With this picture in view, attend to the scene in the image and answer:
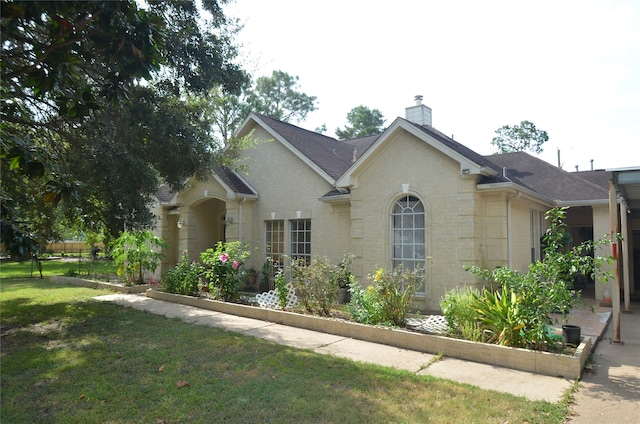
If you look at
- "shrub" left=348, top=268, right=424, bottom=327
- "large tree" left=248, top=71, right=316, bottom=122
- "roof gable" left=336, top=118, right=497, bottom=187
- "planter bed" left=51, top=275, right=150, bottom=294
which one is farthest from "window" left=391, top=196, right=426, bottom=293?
"large tree" left=248, top=71, right=316, bottom=122

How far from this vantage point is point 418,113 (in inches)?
650

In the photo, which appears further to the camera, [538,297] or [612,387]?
[538,297]

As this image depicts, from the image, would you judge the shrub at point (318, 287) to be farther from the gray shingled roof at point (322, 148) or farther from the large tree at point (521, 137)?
the large tree at point (521, 137)

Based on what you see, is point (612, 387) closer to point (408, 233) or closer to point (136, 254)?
point (408, 233)

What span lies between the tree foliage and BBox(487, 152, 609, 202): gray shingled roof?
33274 mm

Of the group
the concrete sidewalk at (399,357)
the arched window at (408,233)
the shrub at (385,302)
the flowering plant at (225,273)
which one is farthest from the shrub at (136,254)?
the shrub at (385,302)

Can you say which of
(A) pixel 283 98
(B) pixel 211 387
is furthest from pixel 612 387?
(A) pixel 283 98

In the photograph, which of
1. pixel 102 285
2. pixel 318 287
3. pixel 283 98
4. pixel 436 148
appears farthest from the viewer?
pixel 283 98

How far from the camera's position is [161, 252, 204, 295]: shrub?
12.7 metres

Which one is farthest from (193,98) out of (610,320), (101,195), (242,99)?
(242,99)

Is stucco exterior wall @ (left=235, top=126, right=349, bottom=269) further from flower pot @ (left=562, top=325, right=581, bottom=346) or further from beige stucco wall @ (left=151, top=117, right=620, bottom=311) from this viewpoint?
flower pot @ (left=562, top=325, right=581, bottom=346)

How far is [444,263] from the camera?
10.6 metres

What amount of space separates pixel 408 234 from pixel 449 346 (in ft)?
14.9

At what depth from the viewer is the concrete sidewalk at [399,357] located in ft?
18.8
